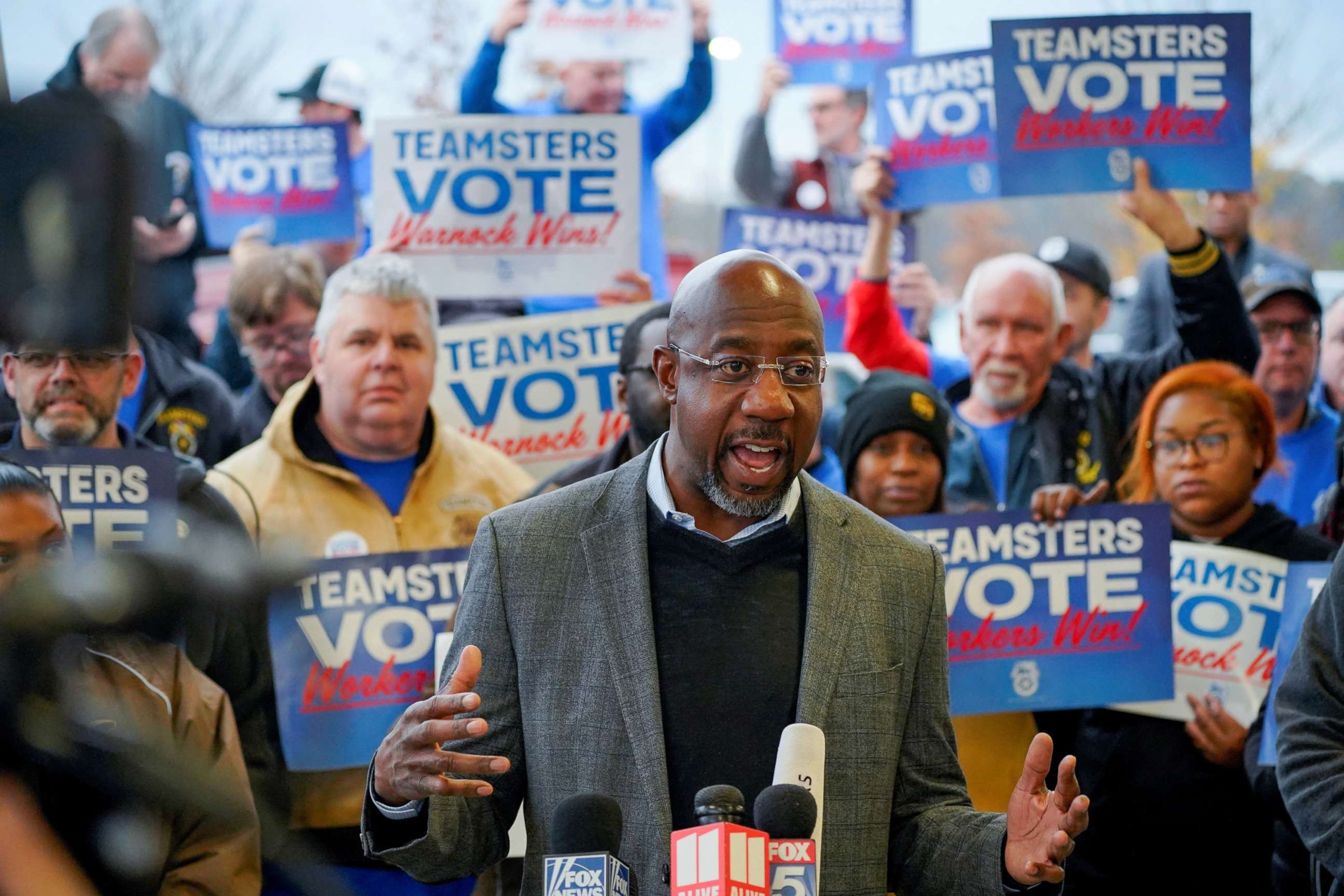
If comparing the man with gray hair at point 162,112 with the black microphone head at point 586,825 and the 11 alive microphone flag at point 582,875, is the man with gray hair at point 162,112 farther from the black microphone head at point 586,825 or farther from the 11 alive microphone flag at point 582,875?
the 11 alive microphone flag at point 582,875

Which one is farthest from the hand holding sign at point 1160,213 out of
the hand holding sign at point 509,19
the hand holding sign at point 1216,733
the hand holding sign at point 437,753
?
the hand holding sign at point 437,753

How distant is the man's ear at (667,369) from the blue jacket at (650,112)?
8.53 feet

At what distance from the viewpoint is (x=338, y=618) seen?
13.7 feet

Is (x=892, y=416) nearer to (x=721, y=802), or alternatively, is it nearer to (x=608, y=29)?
(x=608, y=29)

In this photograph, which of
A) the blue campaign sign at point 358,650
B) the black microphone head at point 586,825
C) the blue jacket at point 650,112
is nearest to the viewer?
the black microphone head at point 586,825

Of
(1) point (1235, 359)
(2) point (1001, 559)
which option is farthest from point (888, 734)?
(1) point (1235, 359)

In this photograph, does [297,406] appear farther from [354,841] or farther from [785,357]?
[785,357]

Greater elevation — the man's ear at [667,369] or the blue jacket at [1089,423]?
the man's ear at [667,369]

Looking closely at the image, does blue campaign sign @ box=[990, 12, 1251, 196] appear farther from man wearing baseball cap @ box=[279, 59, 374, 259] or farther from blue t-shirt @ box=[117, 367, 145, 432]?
blue t-shirt @ box=[117, 367, 145, 432]

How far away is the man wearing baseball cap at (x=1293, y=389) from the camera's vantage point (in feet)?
16.0

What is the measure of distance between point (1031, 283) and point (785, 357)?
8.53 feet

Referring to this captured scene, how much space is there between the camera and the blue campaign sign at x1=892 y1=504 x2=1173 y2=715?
434cm

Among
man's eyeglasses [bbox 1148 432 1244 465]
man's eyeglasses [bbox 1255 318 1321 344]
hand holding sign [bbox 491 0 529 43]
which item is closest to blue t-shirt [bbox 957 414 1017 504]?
man's eyeglasses [bbox 1148 432 1244 465]

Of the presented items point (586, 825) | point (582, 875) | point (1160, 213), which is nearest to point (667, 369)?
point (586, 825)
